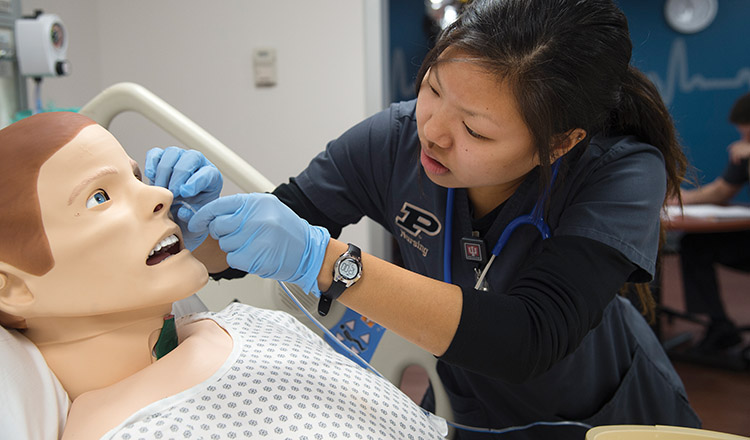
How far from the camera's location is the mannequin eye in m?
0.78

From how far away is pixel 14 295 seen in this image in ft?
2.52

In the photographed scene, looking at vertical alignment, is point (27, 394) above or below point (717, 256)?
above

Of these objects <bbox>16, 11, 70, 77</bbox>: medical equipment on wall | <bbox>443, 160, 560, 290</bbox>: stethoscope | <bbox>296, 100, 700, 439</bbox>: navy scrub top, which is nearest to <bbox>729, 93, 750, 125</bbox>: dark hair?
<bbox>296, 100, 700, 439</bbox>: navy scrub top

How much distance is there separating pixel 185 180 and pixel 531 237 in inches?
22.9

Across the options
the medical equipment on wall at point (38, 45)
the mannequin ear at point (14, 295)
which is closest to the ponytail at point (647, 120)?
the mannequin ear at point (14, 295)

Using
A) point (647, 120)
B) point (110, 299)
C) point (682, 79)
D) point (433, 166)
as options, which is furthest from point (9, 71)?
point (682, 79)

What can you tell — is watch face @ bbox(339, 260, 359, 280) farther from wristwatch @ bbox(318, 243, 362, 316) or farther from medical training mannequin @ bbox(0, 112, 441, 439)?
medical training mannequin @ bbox(0, 112, 441, 439)

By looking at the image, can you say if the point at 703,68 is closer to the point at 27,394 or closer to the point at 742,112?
the point at 742,112

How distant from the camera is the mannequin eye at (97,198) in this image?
776 mm

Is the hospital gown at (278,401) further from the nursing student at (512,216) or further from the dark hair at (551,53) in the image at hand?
the dark hair at (551,53)

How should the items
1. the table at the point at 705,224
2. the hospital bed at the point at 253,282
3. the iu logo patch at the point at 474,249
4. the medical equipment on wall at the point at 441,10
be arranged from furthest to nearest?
1. the medical equipment on wall at the point at 441,10
2. the table at the point at 705,224
3. the hospital bed at the point at 253,282
4. the iu logo patch at the point at 474,249

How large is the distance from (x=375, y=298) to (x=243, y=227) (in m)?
0.20

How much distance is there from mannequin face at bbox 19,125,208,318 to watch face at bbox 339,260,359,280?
21 cm

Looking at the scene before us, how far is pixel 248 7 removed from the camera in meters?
2.35
